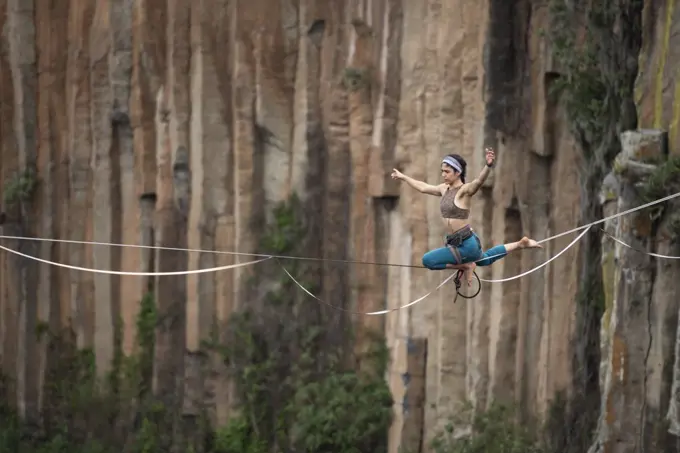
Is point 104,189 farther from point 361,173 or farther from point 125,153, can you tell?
point 361,173

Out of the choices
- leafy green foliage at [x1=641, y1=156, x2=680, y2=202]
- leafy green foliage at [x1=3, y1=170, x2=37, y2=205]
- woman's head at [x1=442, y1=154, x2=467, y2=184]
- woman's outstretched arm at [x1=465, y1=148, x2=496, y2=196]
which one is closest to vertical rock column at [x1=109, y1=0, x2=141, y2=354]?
leafy green foliage at [x1=3, y1=170, x2=37, y2=205]

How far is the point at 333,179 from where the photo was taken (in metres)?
24.6

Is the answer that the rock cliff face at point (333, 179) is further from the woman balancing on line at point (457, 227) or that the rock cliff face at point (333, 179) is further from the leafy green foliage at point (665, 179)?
the woman balancing on line at point (457, 227)

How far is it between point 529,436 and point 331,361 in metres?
5.56

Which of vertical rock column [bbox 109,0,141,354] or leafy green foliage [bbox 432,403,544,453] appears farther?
vertical rock column [bbox 109,0,141,354]

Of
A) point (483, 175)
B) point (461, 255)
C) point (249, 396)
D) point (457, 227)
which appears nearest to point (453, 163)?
point (457, 227)

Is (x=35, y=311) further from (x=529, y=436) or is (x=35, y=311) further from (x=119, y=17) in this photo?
(x=529, y=436)

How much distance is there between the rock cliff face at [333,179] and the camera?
1661cm

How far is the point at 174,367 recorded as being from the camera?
27141mm

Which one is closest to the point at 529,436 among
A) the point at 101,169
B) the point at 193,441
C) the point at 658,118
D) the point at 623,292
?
the point at 623,292

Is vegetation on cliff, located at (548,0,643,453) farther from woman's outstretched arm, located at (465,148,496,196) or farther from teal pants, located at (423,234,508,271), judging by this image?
woman's outstretched arm, located at (465,148,496,196)

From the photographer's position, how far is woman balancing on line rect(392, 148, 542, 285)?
45.2 ft

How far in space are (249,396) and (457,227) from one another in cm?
1227

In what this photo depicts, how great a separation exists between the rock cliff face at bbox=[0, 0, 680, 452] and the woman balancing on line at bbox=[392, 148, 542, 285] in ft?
7.91
